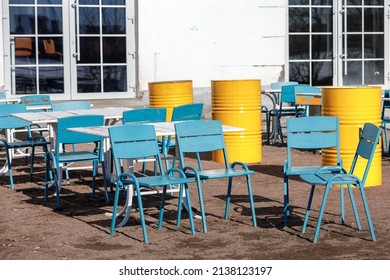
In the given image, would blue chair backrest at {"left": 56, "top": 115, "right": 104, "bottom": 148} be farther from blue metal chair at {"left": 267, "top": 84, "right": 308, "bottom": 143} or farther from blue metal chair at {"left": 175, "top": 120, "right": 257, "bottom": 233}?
blue metal chair at {"left": 267, "top": 84, "right": 308, "bottom": 143}

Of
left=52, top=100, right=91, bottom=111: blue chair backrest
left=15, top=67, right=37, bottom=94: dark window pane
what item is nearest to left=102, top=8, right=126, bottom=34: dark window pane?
left=15, top=67, right=37, bottom=94: dark window pane

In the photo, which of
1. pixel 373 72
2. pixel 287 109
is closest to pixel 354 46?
pixel 373 72

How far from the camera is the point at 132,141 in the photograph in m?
7.69

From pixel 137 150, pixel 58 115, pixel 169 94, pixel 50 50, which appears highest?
pixel 50 50

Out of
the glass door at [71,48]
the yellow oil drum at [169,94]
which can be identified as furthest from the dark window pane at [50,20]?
the yellow oil drum at [169,94]

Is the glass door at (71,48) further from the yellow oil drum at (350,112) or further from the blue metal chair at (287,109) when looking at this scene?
the yellow oil drum at (350,112)

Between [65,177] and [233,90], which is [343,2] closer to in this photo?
[233,90]

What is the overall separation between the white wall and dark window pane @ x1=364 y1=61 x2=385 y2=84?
1.64 meters

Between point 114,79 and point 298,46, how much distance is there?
128 inches

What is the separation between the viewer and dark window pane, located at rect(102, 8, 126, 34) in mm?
15969

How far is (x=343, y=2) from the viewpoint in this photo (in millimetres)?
16875

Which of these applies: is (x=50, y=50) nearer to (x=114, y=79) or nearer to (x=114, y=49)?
(x=114, y=49)

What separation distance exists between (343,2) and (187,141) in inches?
378

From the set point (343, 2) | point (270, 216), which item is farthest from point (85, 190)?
point (343, 2)
